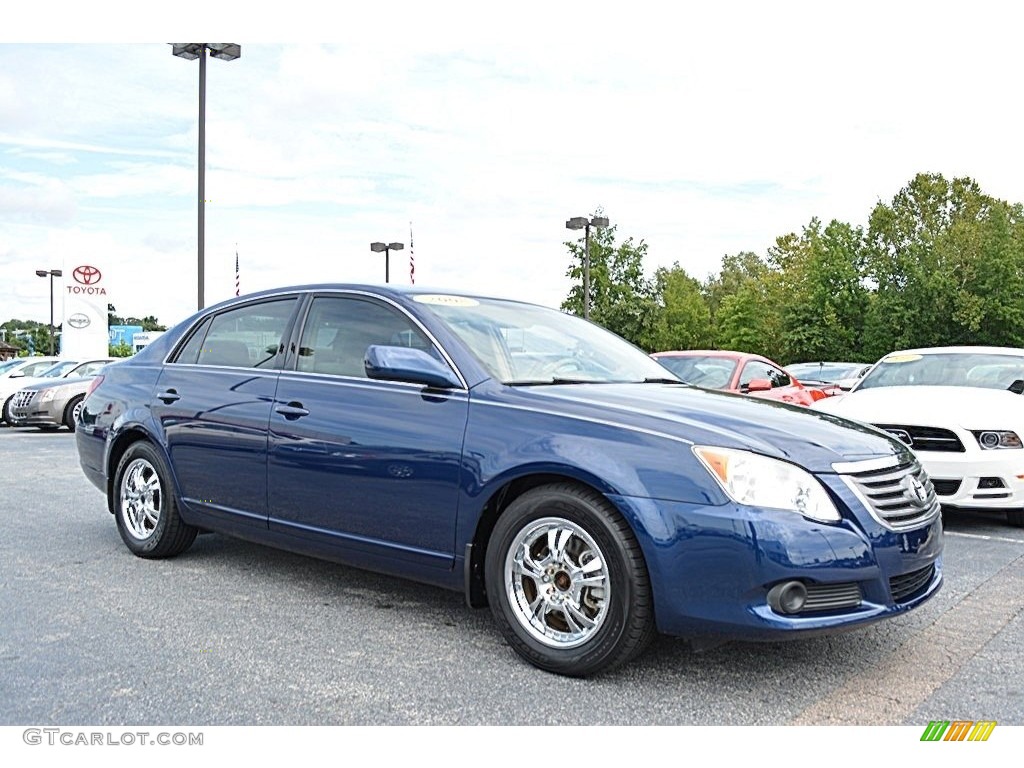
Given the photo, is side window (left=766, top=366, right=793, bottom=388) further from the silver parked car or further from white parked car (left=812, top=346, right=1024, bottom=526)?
the silver parked car

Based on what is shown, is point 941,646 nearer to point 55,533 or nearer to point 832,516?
point 832,516

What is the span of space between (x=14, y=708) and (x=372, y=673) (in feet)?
4.00

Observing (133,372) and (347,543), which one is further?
(133,372)

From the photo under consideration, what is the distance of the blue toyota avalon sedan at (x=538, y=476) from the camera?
3385 millimetres

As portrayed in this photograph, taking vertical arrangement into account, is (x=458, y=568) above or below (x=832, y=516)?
below

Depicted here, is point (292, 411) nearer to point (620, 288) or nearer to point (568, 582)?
point (568, 582)

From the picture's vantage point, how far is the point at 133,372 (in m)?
5.89

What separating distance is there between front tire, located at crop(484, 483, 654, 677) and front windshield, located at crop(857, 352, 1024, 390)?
5.55 metres

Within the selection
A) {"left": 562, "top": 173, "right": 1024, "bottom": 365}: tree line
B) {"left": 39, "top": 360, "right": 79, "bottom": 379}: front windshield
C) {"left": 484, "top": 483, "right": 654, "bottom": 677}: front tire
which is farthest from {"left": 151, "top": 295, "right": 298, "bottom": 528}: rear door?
{"left": 562, "top": 173, "right": 1024, "bottom": 365}: tree line

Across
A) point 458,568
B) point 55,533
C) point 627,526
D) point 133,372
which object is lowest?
point 55,533

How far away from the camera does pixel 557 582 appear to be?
3.71 metres

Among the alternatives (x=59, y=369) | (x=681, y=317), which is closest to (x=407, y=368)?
(x=59, y=369)

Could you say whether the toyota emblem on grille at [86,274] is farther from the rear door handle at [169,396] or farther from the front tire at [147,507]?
the rear door handle at [169,396]

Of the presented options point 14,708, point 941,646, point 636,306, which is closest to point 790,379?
point 941,646
